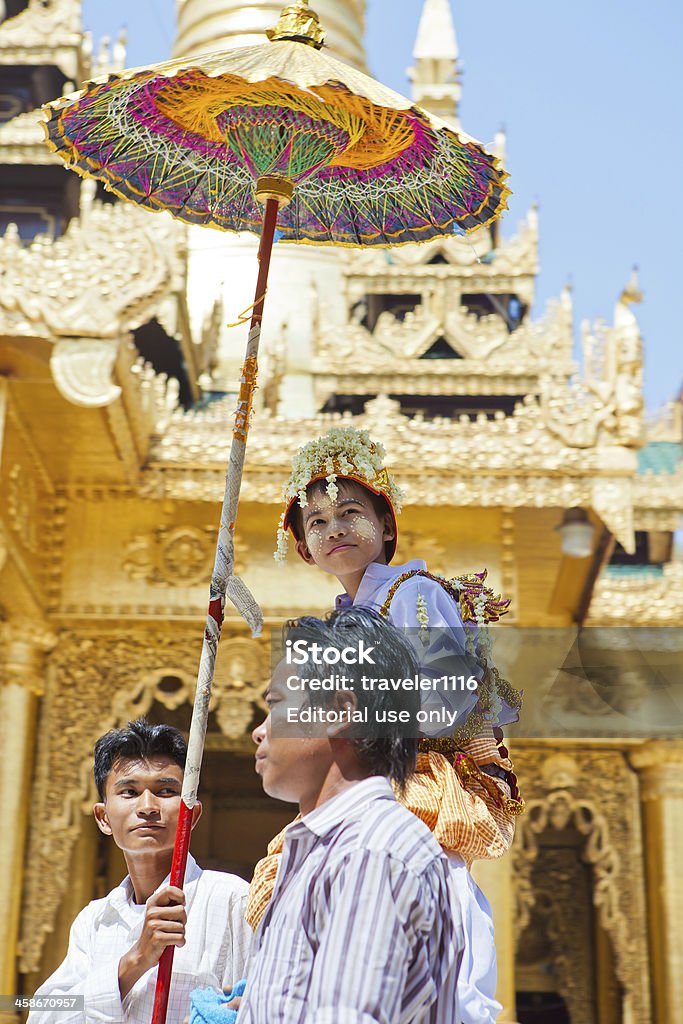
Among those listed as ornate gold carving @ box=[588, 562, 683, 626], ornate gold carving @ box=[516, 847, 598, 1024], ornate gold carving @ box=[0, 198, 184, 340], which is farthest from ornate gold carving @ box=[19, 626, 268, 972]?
ornate gold carving @ box=[516, 847, 598, 1024]

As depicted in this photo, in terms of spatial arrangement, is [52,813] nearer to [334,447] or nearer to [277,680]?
[334,447]

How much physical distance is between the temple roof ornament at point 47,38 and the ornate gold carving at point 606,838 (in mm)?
6409

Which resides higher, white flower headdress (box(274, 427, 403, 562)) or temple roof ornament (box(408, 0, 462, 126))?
temple roof ornament (box(408, 0, 462, 126))

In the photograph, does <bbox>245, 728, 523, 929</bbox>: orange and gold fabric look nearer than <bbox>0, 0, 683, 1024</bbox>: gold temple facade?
Yes

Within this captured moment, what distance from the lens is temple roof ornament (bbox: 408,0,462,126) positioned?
14680 millimetres

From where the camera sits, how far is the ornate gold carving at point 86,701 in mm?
8148

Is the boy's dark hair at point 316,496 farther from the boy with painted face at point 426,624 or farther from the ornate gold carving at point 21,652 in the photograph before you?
the ornate gold carving at point 21,652

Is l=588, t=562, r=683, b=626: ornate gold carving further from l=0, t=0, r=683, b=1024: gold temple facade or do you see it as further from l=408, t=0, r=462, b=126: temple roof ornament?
l=408, t=0, r=462, b=126: temple roof ornament

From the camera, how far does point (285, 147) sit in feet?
11.7

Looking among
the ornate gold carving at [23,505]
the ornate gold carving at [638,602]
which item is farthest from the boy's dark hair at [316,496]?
the ornate gold carving at [638,602]

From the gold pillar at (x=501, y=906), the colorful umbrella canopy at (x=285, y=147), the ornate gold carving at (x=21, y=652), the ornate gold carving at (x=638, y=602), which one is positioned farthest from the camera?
the ornate gold carving at (x=638, y=602)

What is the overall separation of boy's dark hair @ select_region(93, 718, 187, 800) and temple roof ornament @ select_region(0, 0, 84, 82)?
8716 mm

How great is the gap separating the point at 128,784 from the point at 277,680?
1.11 meters

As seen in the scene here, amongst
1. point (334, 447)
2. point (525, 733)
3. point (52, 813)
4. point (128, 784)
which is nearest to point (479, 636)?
point (334, 447)
